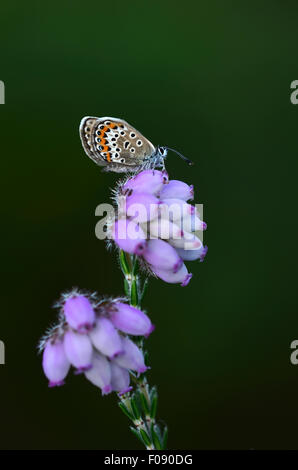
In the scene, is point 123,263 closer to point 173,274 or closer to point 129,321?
point 173,274

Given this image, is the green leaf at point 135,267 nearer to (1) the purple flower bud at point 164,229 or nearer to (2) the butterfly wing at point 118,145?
(1) the purple flower bud at point 164,229

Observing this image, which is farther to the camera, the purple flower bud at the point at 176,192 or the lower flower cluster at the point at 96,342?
the purple flower bud at the point at 176,192

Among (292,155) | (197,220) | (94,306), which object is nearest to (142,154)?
(197,220)

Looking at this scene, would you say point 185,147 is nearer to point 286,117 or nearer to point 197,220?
point 286,117

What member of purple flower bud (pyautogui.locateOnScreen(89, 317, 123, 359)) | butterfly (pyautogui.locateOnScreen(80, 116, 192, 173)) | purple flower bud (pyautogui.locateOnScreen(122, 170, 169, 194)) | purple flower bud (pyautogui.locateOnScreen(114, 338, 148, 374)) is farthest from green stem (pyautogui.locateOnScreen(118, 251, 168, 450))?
butterfly (pyautogui.locateOnScreen(80, 116, 192, 173))

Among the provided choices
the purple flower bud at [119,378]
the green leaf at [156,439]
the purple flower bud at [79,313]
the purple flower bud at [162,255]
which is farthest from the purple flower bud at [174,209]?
the green leaf at [156,439]

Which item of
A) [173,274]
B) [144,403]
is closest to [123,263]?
[173,274]
